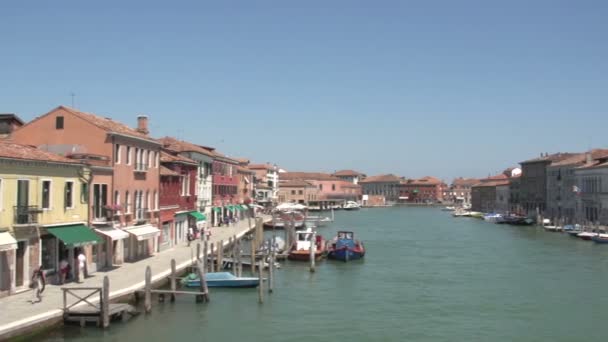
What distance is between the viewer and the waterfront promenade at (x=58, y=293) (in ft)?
54.1

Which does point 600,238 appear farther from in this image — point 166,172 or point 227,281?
point 227,281

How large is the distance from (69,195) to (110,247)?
12.7ft

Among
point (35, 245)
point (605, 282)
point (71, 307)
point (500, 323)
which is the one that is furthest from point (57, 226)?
point (605, 282)

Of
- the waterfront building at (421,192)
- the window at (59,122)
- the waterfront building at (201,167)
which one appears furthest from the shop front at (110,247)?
the waterfront building at (421,192)

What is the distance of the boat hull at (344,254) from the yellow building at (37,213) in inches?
652

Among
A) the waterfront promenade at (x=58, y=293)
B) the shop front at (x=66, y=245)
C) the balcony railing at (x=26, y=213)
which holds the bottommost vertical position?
the waterfront promenade at (x=58, y=293)

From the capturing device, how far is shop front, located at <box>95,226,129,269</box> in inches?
1001

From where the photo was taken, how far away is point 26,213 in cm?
2038

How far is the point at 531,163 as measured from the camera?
96.6 meters

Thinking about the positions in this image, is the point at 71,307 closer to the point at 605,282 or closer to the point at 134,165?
the point at 134,165

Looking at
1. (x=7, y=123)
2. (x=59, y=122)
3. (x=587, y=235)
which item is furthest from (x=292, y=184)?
(x=59, y=122)

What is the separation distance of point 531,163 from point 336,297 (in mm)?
77243

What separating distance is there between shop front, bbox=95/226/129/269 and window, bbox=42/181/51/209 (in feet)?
11.9

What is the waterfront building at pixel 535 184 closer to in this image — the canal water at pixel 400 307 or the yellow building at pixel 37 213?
the canal water at pixel 400 307
